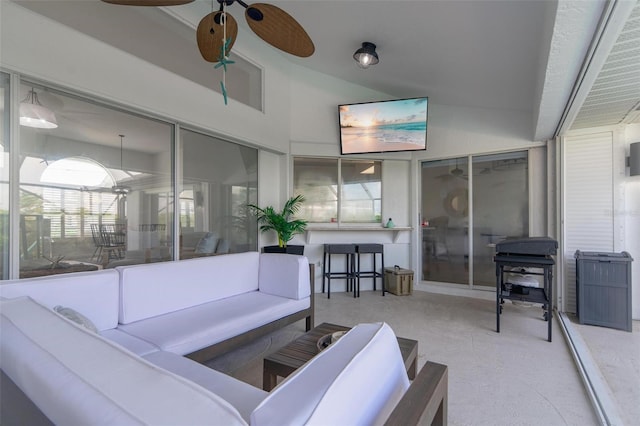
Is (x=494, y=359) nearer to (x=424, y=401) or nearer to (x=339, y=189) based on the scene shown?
(x=424, y=401)

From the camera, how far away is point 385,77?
4.52 m

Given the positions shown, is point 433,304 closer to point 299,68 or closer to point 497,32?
point 497,32

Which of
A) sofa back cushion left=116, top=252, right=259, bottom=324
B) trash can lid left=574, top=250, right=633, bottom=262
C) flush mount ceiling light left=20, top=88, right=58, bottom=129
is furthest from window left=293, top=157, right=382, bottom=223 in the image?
flush mount ceiling light left=20, top=88, right=58, bottom=129

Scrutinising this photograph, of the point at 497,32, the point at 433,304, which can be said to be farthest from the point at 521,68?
the point at 433,304

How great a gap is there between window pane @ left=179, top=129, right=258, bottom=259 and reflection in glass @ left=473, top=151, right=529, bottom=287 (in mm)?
3534

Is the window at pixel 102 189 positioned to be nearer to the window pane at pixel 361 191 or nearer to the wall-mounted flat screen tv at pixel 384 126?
the wall-mounted flat screen tv at pixel 384 126

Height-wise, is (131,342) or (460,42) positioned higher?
(460,42)

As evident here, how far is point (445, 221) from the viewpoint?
196 inches

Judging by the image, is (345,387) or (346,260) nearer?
(345,387)

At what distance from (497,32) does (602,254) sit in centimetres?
277

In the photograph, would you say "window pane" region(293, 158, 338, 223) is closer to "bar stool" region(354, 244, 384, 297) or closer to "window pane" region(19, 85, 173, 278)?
"bar stool" region(354, 244, 384, 297)

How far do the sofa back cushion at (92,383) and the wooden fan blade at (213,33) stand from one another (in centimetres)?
198

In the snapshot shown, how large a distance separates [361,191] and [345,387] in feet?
15.4

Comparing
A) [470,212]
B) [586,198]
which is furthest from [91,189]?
[586,198]
